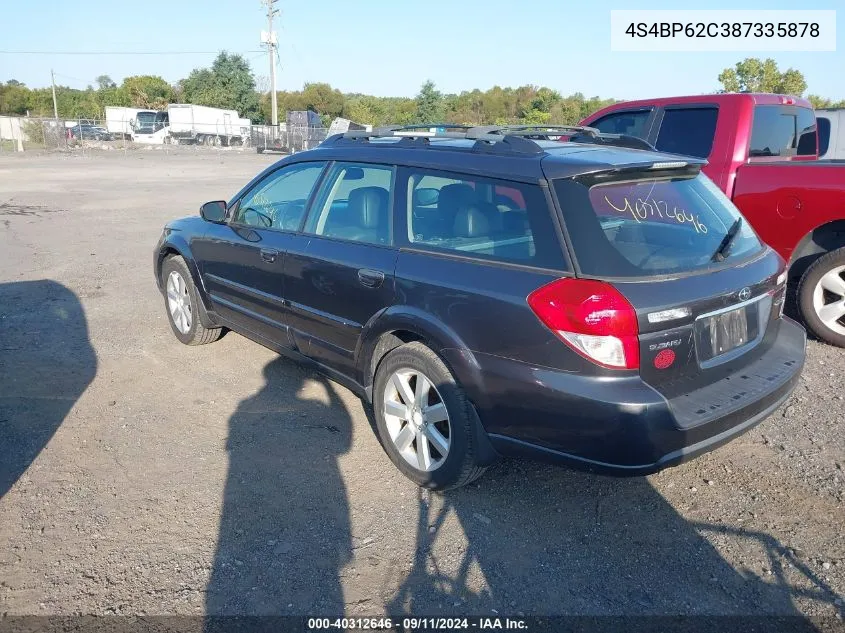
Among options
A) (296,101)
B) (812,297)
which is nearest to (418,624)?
(812,297)

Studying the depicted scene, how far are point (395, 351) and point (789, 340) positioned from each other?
2118mm

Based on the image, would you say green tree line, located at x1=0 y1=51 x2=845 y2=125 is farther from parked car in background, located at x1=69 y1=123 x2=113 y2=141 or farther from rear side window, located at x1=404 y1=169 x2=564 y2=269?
rear side window, located at x1=404 y1=169 x2=564 y2=269

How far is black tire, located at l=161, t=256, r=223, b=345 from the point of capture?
5.55 meters

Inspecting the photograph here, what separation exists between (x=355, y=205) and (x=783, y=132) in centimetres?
463

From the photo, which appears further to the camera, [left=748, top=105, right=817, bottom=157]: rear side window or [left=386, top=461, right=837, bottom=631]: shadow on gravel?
[left=748, top=105, right=817, bottom=157]: rear side window

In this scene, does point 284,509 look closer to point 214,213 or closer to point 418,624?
point 418,624

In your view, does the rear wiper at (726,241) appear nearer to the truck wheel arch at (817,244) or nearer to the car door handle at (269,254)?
the truck wheel arch at (817,244)

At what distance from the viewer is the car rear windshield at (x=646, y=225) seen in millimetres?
2988

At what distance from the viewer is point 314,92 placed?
7581 centimetres

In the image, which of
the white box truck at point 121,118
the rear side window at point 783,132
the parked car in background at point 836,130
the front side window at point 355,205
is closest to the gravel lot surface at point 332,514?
the front side window at point 355,205

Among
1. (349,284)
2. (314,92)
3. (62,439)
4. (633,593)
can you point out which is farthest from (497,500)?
(314,92)

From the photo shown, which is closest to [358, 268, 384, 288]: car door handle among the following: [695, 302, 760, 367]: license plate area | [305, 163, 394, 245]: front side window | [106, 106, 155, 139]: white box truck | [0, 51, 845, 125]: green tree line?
[305, 163, 394, 245]: front side window

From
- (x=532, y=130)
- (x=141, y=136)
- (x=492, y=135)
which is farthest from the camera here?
(x=141, y=136)

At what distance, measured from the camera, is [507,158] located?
3.36m
